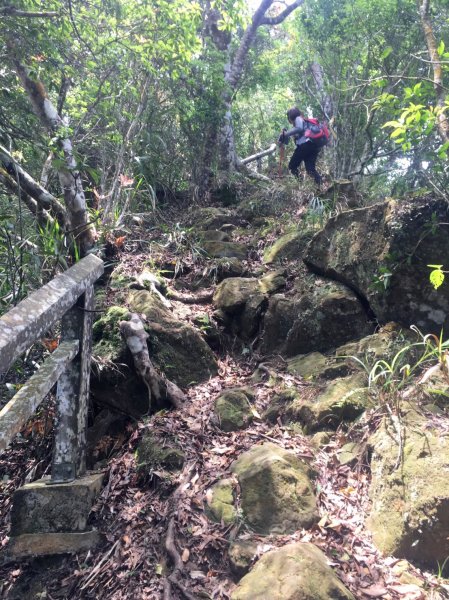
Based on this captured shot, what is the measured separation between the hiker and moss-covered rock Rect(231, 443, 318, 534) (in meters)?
6.23

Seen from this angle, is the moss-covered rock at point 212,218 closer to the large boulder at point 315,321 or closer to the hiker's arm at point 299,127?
the hiker's arm at point 299,127

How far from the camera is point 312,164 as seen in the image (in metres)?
8.14

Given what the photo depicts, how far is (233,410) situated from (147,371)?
857 millimetres

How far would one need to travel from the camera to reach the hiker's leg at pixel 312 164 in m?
8.00

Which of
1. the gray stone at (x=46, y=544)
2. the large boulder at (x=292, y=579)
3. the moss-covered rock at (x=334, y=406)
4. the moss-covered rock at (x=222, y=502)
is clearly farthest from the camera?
the moss-covered rock at (x=334, y=406)

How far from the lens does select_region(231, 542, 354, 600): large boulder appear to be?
205 centimetres

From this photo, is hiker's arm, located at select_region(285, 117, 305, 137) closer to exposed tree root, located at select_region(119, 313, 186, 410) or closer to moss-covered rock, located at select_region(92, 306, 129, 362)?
moss-covered rock, located at select_region(92, 306, 129, 362)

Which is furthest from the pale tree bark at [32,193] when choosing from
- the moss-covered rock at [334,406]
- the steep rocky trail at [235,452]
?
the moss-covered rock at [334,406]

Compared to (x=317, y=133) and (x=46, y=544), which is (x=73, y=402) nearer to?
(x=46, y=544)

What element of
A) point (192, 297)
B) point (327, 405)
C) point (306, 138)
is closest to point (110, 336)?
point (192, 297)

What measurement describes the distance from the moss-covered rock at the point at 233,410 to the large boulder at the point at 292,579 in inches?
55.6

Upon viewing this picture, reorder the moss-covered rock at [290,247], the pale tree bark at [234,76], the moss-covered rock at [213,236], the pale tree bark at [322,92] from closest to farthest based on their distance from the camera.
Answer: the moss-covered rock at [290,247] < the moss-covered rock at [213,236] < the pale tree bark at [322,92] < the pale tree bark at [234,76]

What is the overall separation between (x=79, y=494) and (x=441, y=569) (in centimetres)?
218

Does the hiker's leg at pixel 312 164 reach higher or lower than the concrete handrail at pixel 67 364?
higher
